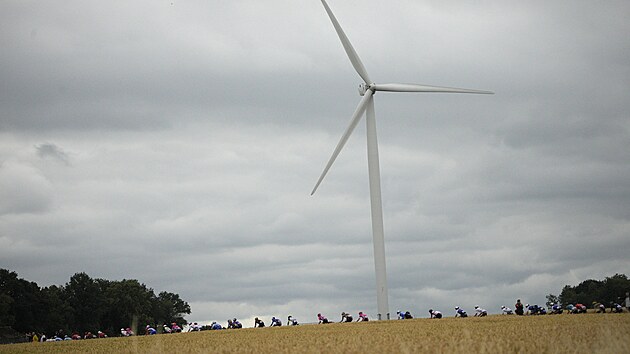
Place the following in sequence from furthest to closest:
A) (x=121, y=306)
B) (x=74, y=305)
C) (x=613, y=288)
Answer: (x=613, y=288) < (x=121, y=306) < (x=74, y=305)

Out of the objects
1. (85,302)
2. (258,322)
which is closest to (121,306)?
(85,302)

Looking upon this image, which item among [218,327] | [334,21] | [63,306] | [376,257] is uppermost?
[334,21]

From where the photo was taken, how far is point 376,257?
71.8 metres

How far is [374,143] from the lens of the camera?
74.6 meters

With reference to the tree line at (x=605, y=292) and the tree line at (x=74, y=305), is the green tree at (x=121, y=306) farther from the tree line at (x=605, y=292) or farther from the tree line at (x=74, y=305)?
the tree line at (x=605, y=292)

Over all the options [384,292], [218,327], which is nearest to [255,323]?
[218,327]

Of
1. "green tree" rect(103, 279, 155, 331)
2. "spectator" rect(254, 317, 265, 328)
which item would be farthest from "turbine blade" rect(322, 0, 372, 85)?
"green tree" rect(103, 279, 155, 331)

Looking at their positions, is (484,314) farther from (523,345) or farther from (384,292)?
(523,345)

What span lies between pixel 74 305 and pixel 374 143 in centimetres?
10247

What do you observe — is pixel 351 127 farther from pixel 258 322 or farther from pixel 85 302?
pixel 85 302

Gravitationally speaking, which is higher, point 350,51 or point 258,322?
point 350,51

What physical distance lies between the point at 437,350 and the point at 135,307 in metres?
146

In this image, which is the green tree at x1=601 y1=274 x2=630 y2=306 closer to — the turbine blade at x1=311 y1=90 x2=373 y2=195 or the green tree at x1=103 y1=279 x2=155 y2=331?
the green tree at x1=103 y1=279 x2=155 y2=331

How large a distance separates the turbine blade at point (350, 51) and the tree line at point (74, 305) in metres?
69.9
